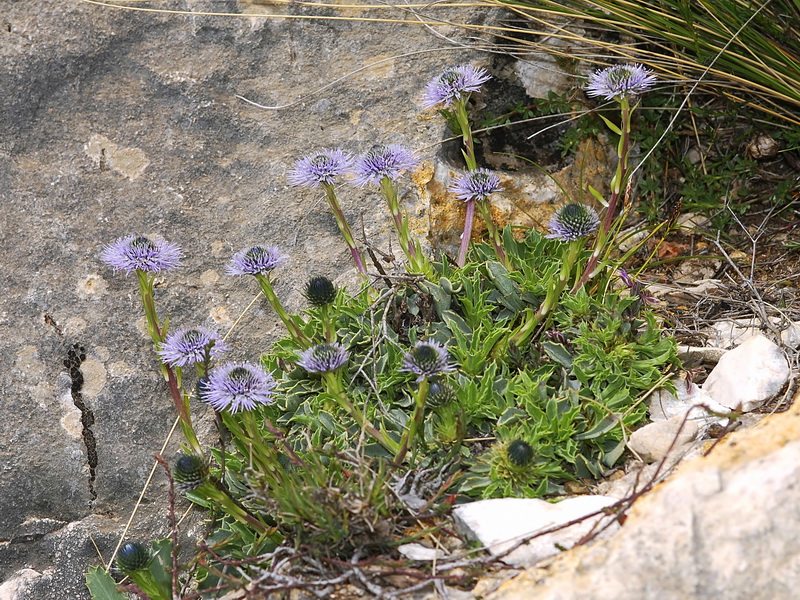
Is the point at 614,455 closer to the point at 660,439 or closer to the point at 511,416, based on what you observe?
the point at 660,439

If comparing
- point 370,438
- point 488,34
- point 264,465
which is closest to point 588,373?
point 370,438

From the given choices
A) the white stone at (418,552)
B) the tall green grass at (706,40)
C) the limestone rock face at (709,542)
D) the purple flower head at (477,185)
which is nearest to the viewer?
the limestone rock face at (709,542)

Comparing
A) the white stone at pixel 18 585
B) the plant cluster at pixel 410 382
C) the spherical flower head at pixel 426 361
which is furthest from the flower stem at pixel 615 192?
the white stone at pixel 18 585

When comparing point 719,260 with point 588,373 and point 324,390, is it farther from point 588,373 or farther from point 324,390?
point 324,390

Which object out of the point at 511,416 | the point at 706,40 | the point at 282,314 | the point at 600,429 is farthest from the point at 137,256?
the point at 706,40

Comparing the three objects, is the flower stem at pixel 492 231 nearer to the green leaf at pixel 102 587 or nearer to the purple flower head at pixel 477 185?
the purple flower head at pixel 477 185
